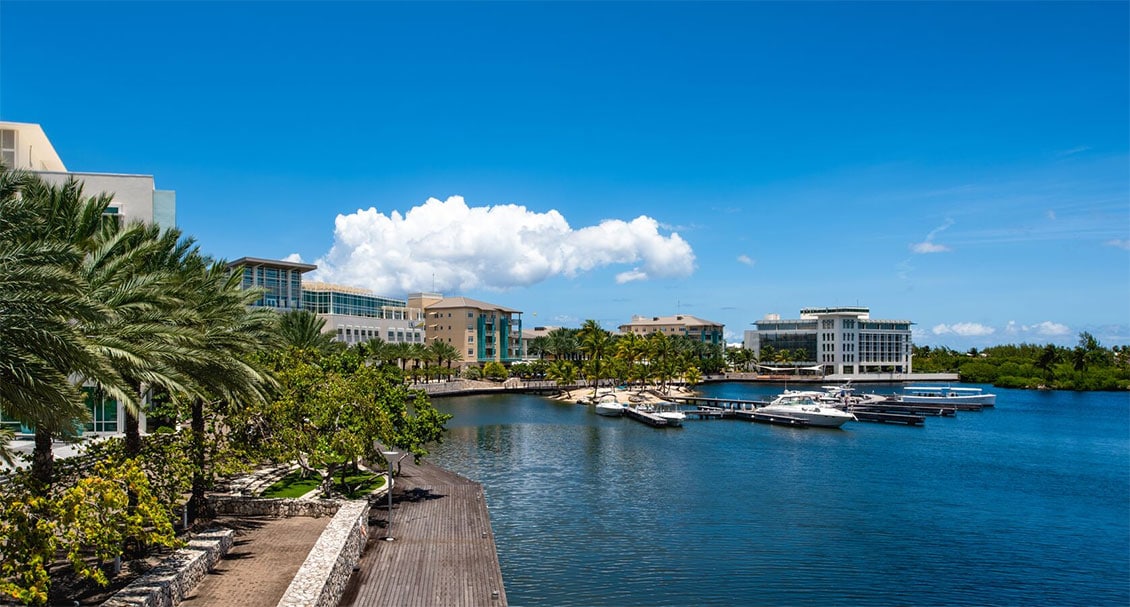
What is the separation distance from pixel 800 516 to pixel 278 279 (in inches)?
2860

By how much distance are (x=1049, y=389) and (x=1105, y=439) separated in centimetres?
8323

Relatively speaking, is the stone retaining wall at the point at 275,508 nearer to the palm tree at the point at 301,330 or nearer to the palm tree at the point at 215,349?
the palm tree at the point at 215,349

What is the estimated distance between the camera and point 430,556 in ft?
80.4

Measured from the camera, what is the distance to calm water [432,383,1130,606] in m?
25.7

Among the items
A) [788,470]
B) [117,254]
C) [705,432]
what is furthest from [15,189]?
[705,432]

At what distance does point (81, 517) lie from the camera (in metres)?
14.2

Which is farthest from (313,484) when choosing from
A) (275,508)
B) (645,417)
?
(645,417)

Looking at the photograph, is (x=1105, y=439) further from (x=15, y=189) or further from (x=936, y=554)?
(x=15, y=189)

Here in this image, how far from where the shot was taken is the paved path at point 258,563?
18.4m

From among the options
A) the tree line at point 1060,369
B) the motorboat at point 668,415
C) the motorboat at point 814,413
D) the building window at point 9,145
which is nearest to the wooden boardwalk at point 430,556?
the building window at point 9,145

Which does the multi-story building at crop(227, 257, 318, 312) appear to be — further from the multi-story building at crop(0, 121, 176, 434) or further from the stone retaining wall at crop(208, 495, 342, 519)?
the stone retaining wall at crop(208, 495, 342, 519)

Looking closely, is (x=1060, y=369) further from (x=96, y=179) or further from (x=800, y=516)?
(x=96, y=179)

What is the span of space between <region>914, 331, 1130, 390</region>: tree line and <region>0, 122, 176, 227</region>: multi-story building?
15337 centimetres

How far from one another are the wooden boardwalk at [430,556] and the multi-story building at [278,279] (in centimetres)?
6061
